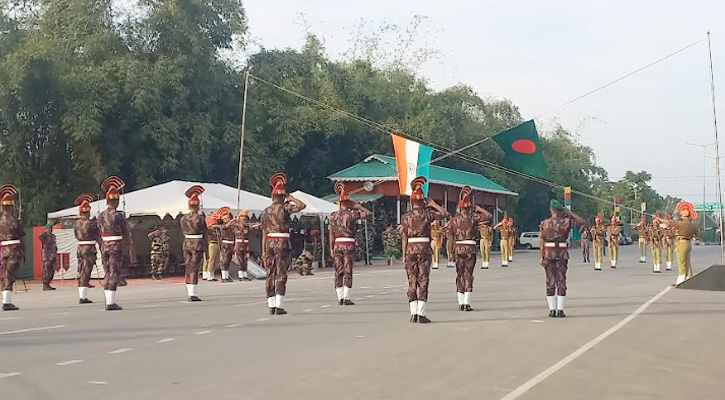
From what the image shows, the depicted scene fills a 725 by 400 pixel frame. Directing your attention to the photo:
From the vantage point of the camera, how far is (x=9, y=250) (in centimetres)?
1678

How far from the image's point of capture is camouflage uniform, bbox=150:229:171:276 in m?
27.7

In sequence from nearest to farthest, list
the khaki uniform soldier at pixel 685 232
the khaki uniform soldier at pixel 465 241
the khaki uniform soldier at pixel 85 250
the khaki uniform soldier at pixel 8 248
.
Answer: the khaki uniform soldier at pixel 465 241 → the khaki uniform soldier at pixel 8 248 → the khaki uniform soldier at pixel 85 250 → the khaki uniform soldier at pixel 685 232

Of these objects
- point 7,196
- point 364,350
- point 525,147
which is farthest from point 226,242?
point 364,350

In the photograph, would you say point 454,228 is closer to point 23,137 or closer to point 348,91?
point 23,137

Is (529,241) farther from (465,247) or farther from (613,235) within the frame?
(465,247)

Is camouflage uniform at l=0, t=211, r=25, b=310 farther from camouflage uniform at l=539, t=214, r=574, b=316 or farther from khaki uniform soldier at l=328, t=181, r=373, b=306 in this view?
camouflage uniform at l=539, t=214, r=574, b=316

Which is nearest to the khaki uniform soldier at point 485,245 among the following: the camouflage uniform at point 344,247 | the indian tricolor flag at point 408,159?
the indian tricolor flag at point 408,159

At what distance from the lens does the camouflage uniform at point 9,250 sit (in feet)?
54.9

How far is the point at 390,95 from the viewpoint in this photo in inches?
2176

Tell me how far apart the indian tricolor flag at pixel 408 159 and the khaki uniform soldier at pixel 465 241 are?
39.8 ft

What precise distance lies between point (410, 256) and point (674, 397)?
6274mm

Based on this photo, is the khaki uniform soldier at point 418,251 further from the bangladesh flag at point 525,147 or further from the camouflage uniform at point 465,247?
the bangladesh flag at point 525,147

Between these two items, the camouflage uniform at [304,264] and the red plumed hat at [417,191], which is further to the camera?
the camouflage uniform at [304,264]

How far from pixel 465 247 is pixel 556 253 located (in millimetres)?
1854
